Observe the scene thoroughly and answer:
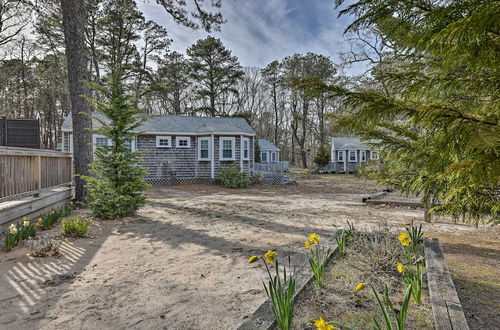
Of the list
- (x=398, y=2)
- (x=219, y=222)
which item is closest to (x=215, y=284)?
(x=398, y=2)

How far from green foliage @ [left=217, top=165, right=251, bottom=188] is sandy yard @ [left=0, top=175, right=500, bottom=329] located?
8568 mm

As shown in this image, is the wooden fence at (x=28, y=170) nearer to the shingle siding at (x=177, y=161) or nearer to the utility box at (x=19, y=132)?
the utility box at (x=19, y=132)

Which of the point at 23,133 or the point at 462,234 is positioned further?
the point at 23,133

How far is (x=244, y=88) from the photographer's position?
113 ft

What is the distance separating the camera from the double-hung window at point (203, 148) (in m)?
16.1

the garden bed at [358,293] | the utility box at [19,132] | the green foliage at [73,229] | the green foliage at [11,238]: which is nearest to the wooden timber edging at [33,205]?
the green foliage at [11,238]

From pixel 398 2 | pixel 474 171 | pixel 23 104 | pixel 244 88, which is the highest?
pixel 244 88

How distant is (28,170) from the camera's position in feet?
19.4

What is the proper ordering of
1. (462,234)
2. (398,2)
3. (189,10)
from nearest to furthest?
(398,2), (462,234), (189,10)

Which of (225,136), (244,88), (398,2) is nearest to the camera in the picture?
(398,2)

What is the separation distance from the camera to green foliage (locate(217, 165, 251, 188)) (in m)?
15.1

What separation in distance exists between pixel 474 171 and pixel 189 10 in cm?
1096

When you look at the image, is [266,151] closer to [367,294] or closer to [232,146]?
[232,146]

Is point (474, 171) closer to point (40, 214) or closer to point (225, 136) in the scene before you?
point (40, 214)
